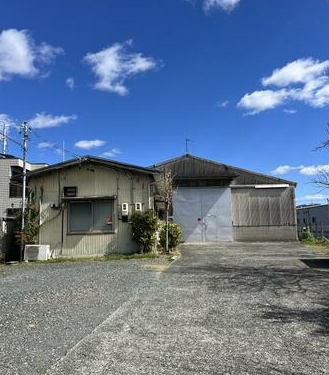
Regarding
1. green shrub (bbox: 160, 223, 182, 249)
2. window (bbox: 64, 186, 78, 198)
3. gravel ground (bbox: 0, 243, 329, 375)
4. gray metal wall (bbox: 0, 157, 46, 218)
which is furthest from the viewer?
gray metal wall (bbox: 0, 157, 46, 218)

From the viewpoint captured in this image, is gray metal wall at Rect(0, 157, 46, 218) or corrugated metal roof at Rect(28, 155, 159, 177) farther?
gray metal wall at Rect(0, 157, 46, 218)

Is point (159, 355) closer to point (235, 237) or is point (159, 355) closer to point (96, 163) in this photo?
point (96, 163)

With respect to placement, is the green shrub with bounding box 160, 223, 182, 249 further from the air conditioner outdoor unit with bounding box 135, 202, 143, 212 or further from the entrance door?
the entrance door

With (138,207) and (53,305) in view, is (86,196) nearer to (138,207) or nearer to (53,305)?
(138,207)

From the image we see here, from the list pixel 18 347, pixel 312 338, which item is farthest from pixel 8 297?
pixel 312 338

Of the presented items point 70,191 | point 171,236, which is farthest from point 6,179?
point 171,236

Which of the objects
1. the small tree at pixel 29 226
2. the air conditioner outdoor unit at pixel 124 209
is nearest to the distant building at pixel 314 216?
the air conditioner outdoor unit at pixel 124 209

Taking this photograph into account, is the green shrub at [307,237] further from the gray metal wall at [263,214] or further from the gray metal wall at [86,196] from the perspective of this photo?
the gray metal wall at [86,196]

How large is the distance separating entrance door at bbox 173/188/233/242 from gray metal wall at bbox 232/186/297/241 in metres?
0.96

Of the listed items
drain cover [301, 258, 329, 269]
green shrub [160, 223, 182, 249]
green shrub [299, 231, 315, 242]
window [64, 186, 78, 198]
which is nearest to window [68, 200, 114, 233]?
window [64, 186, 78, 198]

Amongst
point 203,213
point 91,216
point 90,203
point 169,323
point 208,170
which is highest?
point 208,170

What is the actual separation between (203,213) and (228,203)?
160 centimetres

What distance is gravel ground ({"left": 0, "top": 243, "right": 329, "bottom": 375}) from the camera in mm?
4422

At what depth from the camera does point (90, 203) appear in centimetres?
1728
